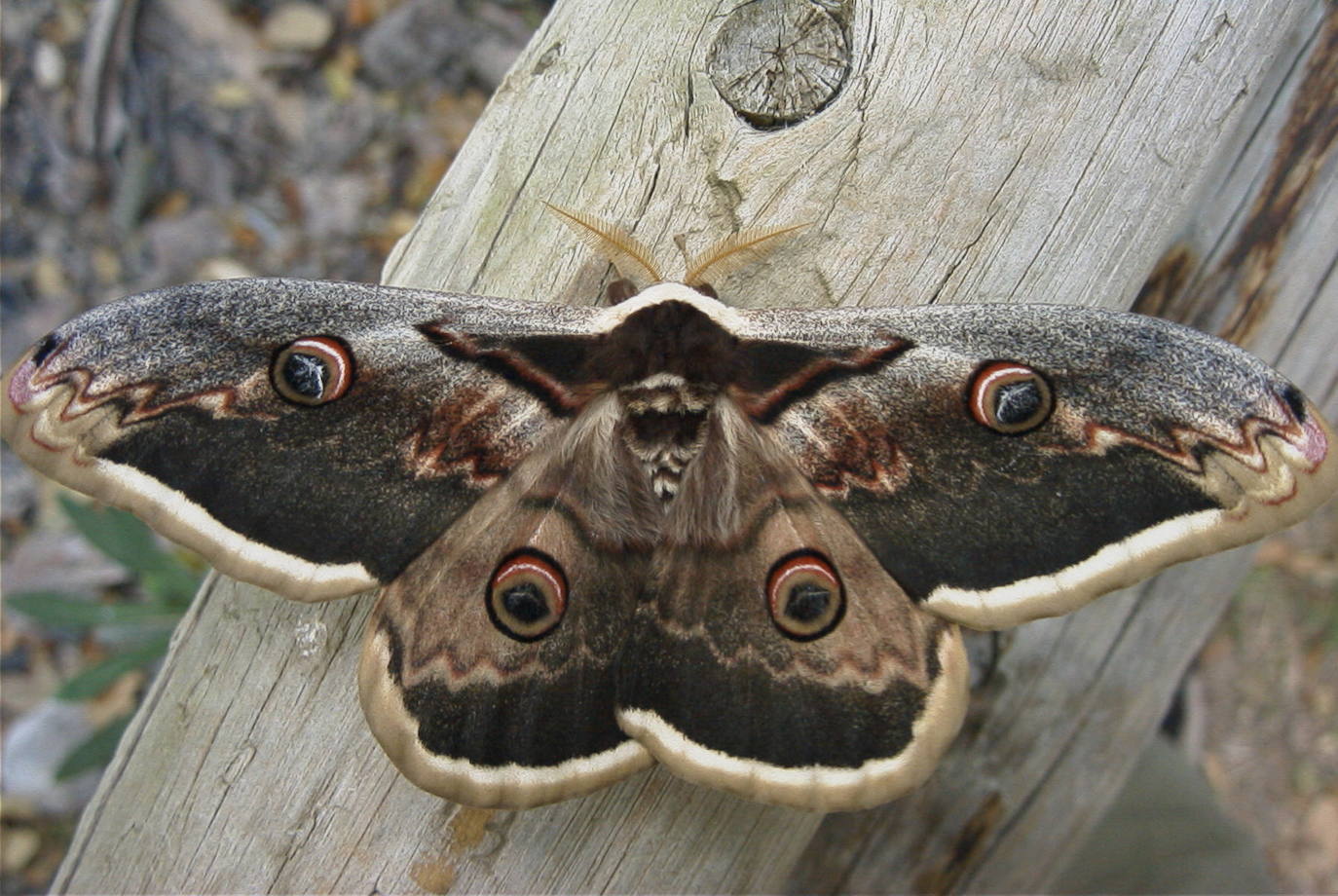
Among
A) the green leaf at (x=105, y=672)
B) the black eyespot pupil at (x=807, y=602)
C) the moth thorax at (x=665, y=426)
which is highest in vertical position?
the moth thorax at (x=665, y=426)

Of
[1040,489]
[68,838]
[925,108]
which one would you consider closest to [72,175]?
[68,838]

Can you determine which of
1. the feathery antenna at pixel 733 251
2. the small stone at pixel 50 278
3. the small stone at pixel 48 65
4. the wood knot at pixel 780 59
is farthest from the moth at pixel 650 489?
the small stone at pixel 48 65

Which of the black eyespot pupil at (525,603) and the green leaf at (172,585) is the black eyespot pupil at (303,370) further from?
the green leaf at (172,585)

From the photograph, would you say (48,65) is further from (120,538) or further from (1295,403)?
(1295,403)

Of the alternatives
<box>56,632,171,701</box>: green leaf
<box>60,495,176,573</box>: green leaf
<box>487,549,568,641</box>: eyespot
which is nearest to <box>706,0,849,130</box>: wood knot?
<box>487,549,568,641</box>: eyespot

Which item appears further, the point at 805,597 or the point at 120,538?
the point at 120,538

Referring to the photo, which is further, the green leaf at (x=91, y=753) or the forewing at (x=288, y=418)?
the green leaf at (x=91, y=753)

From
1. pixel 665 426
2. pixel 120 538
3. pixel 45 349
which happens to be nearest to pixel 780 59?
pixel 665 426

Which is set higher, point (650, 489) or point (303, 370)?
point (650, 489)
